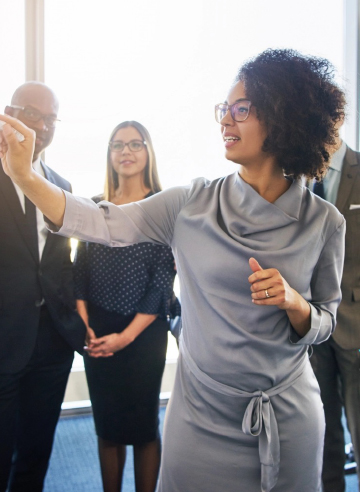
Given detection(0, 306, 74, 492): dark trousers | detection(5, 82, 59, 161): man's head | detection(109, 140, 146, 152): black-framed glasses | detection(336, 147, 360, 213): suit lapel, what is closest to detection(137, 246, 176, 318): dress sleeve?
detection(0, 306, 74, 492): dark trousers

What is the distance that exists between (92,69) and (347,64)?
1.98 meters

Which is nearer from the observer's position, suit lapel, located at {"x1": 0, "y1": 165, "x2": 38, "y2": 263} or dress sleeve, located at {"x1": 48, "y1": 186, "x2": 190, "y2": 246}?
dress sleeve, located at {"x1": 48, "y1": 186, "x2": 190, "y2": 246}

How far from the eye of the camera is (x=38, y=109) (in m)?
2.04

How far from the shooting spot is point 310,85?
50.0 inches

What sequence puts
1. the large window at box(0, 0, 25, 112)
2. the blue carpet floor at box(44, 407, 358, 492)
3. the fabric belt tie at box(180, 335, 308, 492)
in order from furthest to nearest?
1. the large window at box(0, 0, 25, 112)
2. the blue carpet floor at box(44, 407, 358, 492)
3. the fabric belt tie at box(180, 335, 308, 492)

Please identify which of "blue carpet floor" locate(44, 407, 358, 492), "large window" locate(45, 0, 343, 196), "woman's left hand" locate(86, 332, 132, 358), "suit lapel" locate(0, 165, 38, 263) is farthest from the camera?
"large window" locate(45, 0, 343, 196)

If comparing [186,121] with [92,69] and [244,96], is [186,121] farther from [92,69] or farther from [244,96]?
[244,96]

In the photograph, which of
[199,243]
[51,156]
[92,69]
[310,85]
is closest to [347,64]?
[92,69]

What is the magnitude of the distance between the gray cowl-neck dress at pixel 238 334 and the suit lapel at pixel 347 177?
3.00 feet

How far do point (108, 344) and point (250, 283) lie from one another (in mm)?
1059

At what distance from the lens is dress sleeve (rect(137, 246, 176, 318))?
213 centimetres

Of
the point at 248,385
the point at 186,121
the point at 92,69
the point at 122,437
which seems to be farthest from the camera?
the point at 186,121

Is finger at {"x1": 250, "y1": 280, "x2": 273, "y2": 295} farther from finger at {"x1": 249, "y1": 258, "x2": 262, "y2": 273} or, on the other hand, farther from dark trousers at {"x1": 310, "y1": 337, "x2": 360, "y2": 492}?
dark trousers at {"x1": 310, "y1": 337, "x2": 360, "y2": 492}

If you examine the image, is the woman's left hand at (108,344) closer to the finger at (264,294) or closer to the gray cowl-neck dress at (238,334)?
the gray cowl-neck dress at (238,334)
